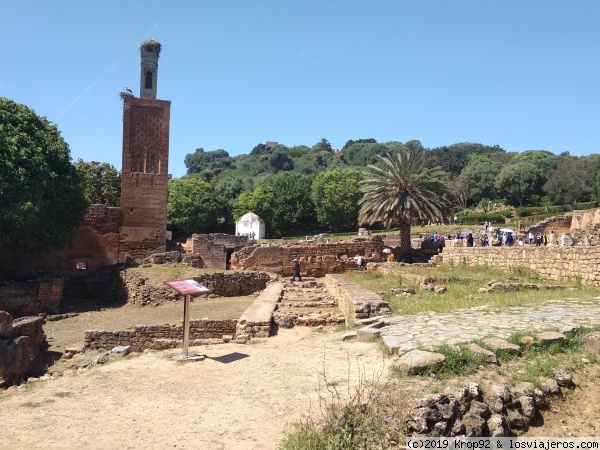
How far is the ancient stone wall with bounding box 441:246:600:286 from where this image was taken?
12016 mm

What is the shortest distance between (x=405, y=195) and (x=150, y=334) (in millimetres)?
17066

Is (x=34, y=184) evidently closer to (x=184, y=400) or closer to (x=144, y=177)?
(x=144, y=177)

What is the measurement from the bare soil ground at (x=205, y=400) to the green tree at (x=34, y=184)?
49.3 ft

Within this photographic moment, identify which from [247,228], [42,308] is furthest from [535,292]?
[247,228]

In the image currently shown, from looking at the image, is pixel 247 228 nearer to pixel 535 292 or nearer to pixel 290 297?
pixel 290 297

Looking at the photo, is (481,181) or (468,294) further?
(481,181)

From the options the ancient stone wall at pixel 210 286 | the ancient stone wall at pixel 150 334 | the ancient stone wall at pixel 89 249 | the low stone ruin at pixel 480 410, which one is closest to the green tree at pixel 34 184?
the ancient stone wall at pixel 89 249

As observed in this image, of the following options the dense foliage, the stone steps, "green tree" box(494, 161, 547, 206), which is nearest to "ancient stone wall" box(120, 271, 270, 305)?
the stone steps

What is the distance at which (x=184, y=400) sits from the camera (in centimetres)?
588

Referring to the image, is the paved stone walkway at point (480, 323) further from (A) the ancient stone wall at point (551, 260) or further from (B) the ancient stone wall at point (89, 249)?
(B) the ancient stone wall at point (89, 249)

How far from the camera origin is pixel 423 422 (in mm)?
4461

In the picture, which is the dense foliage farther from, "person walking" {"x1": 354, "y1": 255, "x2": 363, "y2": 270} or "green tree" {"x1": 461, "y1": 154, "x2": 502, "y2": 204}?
"person walking" {"x1": 354, "y1": 255, "x2": 363, "y2": 270}

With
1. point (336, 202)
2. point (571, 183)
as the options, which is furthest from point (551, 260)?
point (571, 183)

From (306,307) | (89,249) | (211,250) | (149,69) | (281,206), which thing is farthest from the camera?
(281,206)
